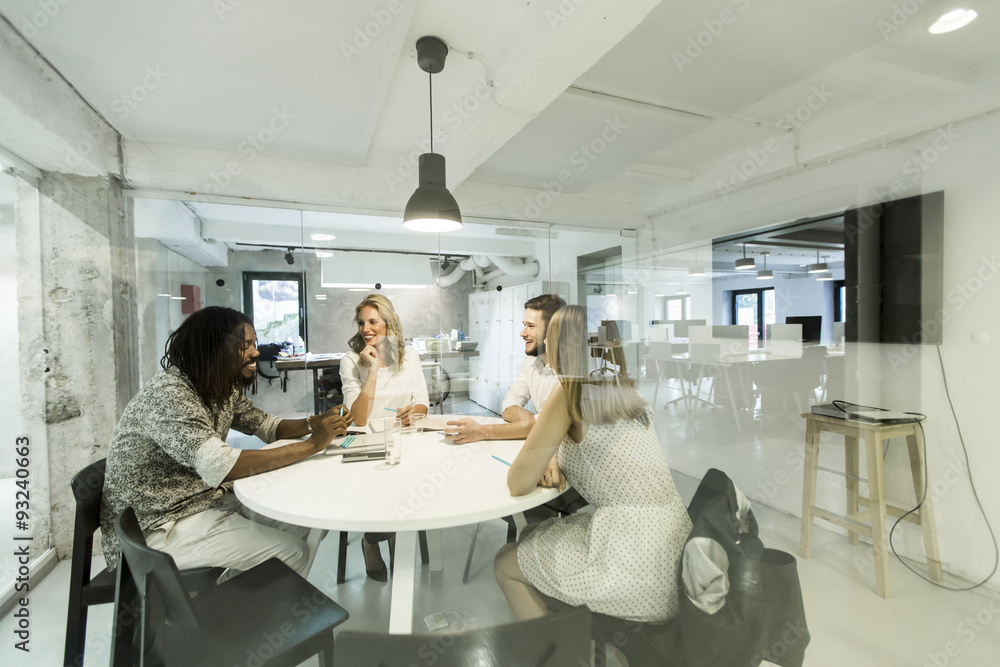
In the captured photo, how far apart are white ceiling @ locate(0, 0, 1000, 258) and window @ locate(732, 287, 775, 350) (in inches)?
29.6

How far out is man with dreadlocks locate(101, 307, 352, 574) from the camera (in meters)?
1.28

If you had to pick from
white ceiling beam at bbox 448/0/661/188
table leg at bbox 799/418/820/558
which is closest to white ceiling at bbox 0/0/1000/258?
white ceiling beam at bbox 448/0/661/188

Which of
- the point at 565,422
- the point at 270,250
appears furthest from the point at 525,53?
the point at 270,250

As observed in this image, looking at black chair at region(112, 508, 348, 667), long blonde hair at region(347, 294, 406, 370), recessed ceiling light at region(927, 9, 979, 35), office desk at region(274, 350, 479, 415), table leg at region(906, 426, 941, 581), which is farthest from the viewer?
office desk at region(274, 350, 479, 415)

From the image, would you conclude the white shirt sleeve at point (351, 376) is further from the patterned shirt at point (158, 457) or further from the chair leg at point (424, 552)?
the patterned shirt at point (158, 457)

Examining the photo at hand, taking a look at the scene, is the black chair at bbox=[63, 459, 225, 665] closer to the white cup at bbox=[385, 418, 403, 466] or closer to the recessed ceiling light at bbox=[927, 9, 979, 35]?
the white cup at bbox=[385, 418, 403, 466]

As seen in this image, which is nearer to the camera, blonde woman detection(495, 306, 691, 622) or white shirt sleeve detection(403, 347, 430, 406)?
blonde woman detection(495, 306, 691, 622)

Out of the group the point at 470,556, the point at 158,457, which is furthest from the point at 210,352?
the point at 470,556

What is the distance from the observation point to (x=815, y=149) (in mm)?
2121

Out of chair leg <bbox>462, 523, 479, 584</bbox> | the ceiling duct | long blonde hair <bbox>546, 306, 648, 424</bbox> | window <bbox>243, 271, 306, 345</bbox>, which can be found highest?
the ceiling duct

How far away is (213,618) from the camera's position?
3.63ft

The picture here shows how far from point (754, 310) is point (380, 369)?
226 cm

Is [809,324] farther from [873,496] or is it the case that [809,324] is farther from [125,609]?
[125,609]

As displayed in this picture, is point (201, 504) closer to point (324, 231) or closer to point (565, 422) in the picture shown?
point (565, 422)
